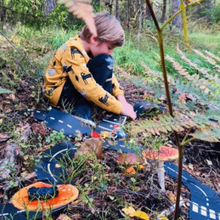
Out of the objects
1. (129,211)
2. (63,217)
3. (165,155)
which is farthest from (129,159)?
(63,217)

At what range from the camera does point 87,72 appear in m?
2.50

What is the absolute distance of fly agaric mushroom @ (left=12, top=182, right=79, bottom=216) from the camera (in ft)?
4.04

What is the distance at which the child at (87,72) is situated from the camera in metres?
2.51

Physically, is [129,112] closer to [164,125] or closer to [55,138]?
[55,138]

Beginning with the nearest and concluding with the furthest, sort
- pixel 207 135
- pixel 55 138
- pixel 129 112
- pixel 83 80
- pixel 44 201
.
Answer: pixel 207 135, pixel 44 201, pixel 55 138, pixel 83 80, pixel 129 112

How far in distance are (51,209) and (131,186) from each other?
0.47 meters

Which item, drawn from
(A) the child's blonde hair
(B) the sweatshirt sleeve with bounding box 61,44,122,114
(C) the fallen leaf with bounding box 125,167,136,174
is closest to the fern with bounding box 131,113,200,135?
(C) the fallen leaf with bounding box 125,167,136,174

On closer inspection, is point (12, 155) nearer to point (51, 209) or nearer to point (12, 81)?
point (51, 209)

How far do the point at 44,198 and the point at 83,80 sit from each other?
1364 millimetres

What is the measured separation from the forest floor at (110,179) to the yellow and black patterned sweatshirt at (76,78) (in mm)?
460

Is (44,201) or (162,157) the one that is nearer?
(44,201)

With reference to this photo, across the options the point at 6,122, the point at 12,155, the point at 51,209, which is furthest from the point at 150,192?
the point at 6,122

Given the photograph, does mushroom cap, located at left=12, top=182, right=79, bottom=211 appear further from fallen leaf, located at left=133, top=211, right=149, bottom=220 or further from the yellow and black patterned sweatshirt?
the yellow and black patterned sweatshirt

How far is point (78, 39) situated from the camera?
266 cm
